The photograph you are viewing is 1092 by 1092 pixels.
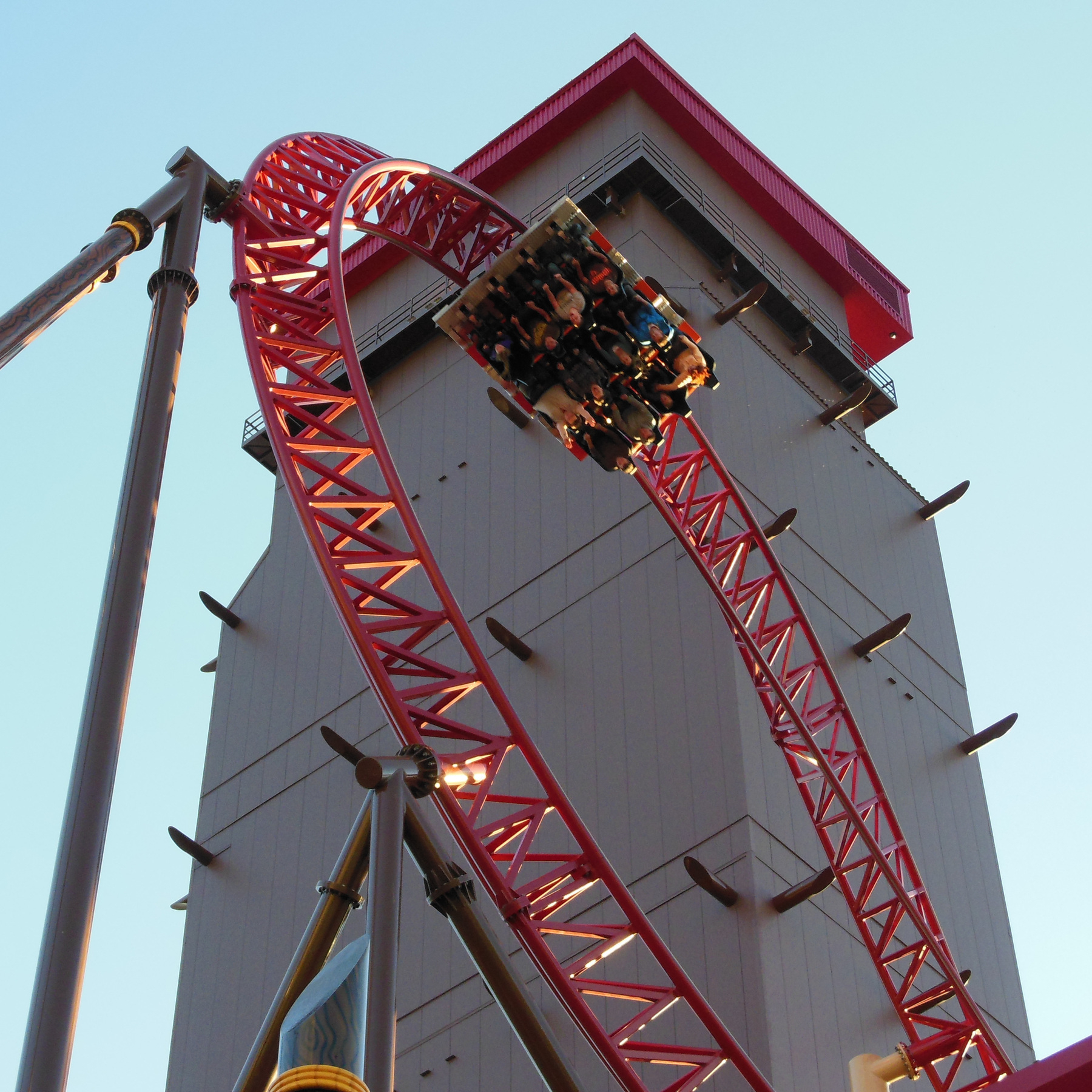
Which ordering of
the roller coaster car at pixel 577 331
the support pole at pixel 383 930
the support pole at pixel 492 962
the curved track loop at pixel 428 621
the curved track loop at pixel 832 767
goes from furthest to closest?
the curved track loop at pixel 832 767 < the roller coaster car at pixel 577 331 < the curved track loop at pixel 428 621 < the support pole at pixel 492 962 < the support pole at pixel 383 930

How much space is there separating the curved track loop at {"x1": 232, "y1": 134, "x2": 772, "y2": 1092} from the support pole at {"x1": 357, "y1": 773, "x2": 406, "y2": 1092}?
224 inches

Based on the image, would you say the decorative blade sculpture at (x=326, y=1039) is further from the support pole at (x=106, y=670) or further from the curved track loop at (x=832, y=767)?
the curved track loop at (x=832, y=767)

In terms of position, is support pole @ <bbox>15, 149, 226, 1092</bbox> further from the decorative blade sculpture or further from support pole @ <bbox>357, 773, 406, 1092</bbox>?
the decorative blade sculpture

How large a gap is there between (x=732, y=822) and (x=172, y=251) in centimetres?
1274

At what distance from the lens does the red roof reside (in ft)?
108

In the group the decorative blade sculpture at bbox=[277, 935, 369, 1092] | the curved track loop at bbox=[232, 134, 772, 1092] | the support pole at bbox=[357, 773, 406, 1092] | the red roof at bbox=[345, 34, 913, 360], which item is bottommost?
the decorative blade sculpture at bbox=[277, 935, 369, 1092]

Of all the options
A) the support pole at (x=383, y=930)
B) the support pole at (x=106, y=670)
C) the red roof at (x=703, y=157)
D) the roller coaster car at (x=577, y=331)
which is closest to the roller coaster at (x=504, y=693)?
the roller coaster car at (x=577, y=331)

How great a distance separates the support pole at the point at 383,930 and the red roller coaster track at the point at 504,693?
566 centimetres

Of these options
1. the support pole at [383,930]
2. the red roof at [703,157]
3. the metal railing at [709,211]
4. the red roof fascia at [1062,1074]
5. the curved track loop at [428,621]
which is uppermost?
the red roof at [703,157]

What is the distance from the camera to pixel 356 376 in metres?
17.5

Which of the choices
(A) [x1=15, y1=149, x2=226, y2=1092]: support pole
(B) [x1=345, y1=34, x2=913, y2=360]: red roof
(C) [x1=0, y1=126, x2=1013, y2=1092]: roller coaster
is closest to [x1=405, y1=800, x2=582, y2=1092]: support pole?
(A) [x1=15, y1=149, x2=226, y2=1092]: support pole

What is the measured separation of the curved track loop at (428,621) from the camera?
1562cm

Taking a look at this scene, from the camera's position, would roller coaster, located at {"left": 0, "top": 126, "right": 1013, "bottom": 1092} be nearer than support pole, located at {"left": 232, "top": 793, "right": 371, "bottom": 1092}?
No

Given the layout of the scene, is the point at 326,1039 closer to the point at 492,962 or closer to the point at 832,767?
the point at 492,962
